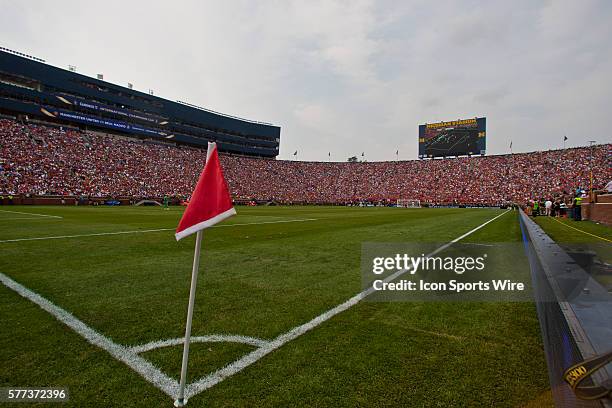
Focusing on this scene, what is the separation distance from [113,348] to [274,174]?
74.7 meters

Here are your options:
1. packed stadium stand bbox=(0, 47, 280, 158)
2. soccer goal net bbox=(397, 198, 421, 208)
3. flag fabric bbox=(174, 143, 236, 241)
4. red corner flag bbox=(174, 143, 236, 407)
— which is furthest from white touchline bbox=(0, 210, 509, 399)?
packed stadium stand bbox=(0, 47, 280, 158)

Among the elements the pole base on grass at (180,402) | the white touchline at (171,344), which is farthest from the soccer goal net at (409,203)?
the pole base on grass at (180,402)

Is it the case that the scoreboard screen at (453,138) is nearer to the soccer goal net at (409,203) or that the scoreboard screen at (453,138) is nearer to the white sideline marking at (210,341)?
the soccer goal net at (409,203)

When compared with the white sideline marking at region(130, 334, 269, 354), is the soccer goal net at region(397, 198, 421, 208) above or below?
above

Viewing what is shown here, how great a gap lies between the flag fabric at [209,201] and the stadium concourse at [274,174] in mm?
48614

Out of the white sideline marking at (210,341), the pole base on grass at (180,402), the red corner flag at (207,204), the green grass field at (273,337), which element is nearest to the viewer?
the pole base on grass at (180,402)

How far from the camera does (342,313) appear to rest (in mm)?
3619

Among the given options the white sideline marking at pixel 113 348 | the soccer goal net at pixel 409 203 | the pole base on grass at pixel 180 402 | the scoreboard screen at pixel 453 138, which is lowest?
the white sideline marking at pixel 113 348

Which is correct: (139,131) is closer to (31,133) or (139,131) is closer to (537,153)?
(31,133)

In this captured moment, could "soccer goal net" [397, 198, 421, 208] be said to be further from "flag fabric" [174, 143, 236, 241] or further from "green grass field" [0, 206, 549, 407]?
"flag fabric" [174, 143, 236, 241]

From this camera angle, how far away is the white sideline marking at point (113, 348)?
7.44 ft

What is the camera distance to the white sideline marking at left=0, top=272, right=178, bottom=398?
2268 millimetres

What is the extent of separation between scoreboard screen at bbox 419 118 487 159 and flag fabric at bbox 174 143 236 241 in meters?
67.0

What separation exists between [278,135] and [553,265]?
9257cm
